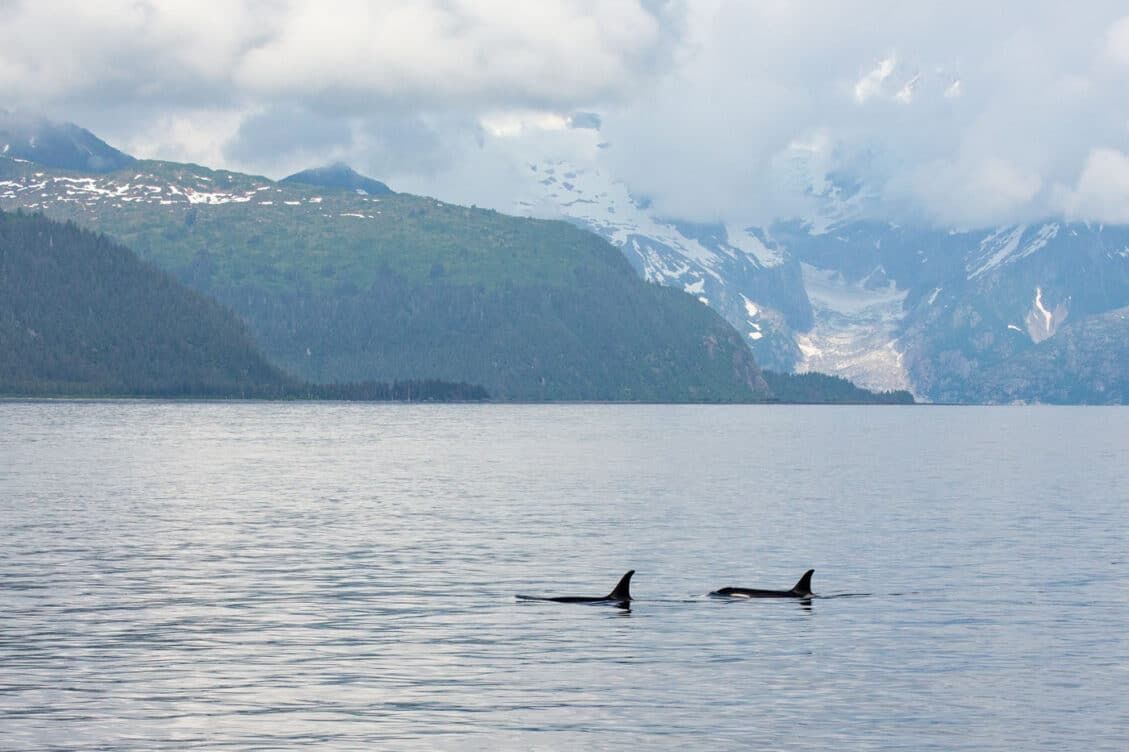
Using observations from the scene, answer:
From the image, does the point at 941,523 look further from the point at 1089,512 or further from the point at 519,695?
the point at 519,695

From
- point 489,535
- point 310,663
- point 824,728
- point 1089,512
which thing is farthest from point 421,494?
point 824,728

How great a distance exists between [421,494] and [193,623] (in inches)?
3412

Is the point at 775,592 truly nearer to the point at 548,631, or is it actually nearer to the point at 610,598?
the point at 610,598

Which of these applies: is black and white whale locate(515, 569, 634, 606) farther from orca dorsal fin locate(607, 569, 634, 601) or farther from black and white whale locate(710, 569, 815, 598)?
black and white whale locate(710, 569, 815, 598)

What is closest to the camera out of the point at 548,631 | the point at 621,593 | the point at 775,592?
the point at 548,631

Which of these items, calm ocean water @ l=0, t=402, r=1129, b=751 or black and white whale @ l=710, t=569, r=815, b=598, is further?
black and white whale @ l=710, t=569, r=815, b=598

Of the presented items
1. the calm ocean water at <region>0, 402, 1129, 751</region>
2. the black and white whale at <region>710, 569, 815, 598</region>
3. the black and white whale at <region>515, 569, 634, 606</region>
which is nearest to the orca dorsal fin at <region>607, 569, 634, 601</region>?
the black and white whale at <region>515, 569, 634, 606</region>

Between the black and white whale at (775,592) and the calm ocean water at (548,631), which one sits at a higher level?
the black and white whale at (775,592)

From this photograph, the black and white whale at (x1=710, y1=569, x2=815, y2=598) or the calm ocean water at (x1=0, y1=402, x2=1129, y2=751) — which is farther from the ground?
the black and white whale at (x1=710, y1=569, x2=815, y2=598)

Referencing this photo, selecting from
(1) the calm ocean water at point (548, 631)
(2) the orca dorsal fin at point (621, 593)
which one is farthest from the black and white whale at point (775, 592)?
(2) the orca dorsal fin at point (621, 593)

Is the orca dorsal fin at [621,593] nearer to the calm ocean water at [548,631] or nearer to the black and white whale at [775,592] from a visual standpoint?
the calm ocean water at [548,631]

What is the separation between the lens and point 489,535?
117 meters

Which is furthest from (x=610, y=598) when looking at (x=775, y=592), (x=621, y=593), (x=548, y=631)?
(x=548, y=631)

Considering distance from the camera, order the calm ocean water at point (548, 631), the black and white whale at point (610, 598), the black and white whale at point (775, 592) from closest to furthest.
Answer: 1. the calm ocean water at point (548, 631)
2. the black and white whale at point (610, 598)
3. the black and white whale at point (775, 592)
